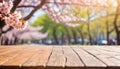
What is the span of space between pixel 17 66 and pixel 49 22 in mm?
68440

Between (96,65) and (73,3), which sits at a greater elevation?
(73,3)

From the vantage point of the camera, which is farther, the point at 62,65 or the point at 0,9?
→ the point at 0,9

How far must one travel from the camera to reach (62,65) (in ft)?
14.3

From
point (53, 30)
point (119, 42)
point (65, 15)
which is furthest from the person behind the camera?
point (53, 30)

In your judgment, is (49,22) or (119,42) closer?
(119,42)

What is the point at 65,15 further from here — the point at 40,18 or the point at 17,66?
the point at 40,18

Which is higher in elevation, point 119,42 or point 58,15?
point 58,15

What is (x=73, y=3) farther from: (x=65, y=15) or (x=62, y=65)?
(x=62, y=65)

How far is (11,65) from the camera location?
4.36 meters

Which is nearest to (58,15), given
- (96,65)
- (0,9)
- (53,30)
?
(0,9)

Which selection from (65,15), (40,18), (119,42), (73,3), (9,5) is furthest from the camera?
(40,18)

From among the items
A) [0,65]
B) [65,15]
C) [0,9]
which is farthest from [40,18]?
[0,65]

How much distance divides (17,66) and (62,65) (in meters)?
0.54

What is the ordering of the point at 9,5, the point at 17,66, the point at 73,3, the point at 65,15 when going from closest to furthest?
the point at 17,66 < the point at 9,5 < the point at 73,3 < the point at 65,15
